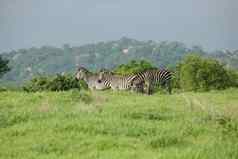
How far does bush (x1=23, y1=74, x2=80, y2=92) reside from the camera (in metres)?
26.1

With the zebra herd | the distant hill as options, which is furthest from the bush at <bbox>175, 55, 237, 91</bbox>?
the distant hill

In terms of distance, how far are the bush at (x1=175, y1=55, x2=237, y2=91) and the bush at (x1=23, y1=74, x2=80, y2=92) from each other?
568 cm

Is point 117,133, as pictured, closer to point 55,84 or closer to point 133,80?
point 133,80

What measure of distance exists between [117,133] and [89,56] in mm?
115188

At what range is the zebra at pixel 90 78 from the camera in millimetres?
23234

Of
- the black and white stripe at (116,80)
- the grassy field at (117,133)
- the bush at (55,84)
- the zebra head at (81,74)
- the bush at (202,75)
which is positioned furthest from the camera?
the bush at (202,75)

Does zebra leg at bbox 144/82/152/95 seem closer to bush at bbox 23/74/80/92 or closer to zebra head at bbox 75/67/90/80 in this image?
zebra head at bbox 75/67/90/80

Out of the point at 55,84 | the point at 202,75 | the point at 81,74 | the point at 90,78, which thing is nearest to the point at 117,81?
the point at 90,78

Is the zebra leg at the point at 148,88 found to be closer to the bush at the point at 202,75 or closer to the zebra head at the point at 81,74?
the zebra head at the point at 81,74

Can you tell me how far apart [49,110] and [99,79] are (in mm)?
10694

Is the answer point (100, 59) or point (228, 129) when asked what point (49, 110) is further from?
point (100, 59)

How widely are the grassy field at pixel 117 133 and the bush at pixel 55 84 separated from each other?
470 inches

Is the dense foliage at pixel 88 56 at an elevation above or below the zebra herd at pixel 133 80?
above

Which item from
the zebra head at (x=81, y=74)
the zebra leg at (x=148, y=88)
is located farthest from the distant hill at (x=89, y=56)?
the zebra leg at (x=148, y=88)
